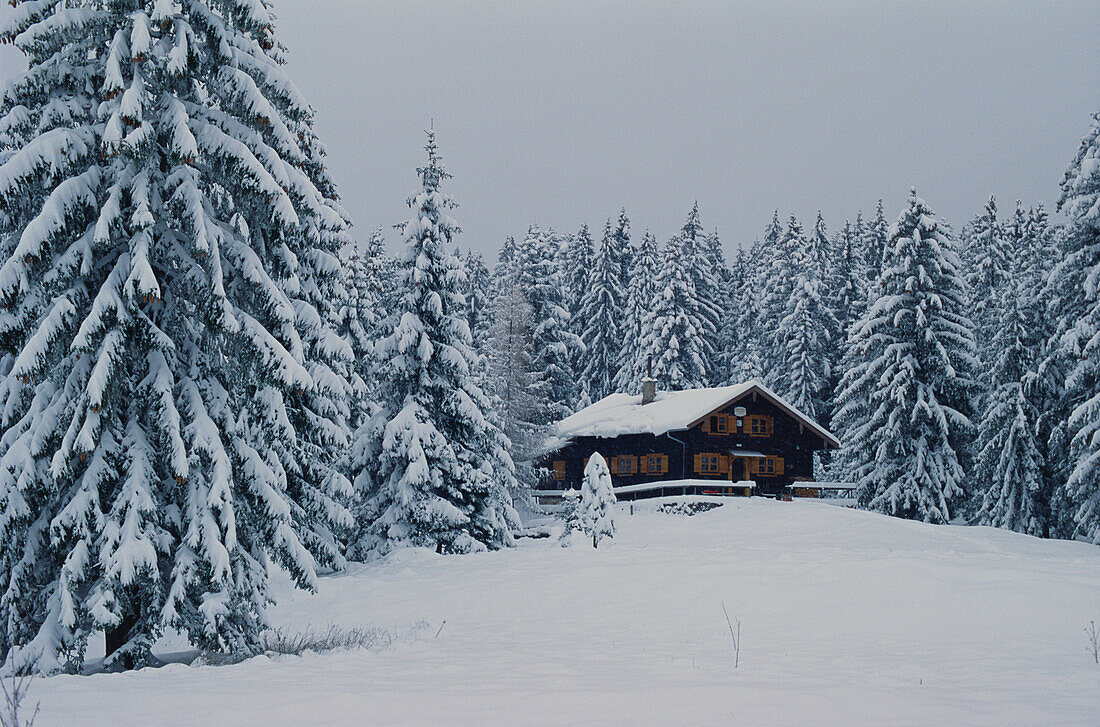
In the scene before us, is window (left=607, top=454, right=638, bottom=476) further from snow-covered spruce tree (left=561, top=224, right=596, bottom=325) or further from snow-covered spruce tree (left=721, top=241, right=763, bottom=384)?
snow-covered spruce tree (left=561, top=224, right=596, bottom=325)

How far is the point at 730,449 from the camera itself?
4403cm

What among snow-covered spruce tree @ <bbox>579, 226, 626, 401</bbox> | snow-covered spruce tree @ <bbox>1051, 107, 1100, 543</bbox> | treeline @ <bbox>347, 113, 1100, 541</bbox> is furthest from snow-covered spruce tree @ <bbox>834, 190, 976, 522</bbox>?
snow-covered spruce tree @ <bbox>579, 226, 626, 401</bbox>

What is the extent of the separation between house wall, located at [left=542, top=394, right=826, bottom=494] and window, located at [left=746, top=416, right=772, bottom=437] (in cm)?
16

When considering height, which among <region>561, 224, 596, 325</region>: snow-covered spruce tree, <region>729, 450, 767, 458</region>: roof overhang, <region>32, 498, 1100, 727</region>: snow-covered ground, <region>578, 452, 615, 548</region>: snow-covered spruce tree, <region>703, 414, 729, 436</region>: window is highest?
<region>561, 224, 596, 325</region>: snow-covered spruce tree

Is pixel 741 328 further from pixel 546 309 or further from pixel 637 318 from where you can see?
pixel 546 309

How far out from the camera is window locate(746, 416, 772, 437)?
44.4m

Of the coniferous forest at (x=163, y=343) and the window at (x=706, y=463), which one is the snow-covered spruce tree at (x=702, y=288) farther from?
the coniferous forest at (x=163, y=343)

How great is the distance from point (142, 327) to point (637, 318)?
174 feet

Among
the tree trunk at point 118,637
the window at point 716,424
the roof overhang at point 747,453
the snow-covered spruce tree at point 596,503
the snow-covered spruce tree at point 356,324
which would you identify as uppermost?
A: the snow-covered spruce tree at point 356,324

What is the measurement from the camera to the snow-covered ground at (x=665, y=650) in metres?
6.94

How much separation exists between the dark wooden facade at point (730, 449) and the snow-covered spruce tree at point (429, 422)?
50.7 feet

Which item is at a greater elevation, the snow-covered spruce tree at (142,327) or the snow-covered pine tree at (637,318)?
the snow-covered pine tree at (637,318)

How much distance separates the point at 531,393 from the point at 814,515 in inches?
586

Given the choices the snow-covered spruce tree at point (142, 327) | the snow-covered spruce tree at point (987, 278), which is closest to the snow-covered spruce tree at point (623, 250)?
the snow-covered spruce tree at point (987, 278)
